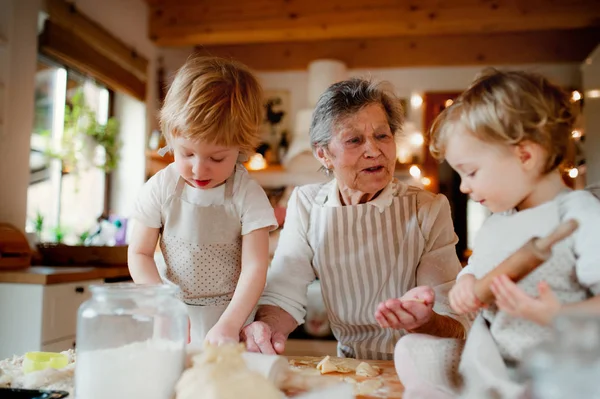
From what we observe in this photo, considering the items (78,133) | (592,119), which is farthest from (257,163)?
(592,119)

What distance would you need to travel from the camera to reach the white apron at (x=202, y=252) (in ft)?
3.26

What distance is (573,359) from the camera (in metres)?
0.39

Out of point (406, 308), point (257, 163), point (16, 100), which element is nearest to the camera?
point (406, 308)

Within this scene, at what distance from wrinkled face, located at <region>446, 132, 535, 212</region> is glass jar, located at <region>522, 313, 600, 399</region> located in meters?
0.16

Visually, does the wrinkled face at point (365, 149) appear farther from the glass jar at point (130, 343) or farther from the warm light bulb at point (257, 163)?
the warm light bulb at point (257, 163)

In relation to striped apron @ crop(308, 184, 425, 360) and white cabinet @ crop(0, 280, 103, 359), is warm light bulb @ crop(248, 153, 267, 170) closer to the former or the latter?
white cabinet @ crop(0, 280, 103, 359)

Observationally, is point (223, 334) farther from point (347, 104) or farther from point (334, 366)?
point (347, 104)

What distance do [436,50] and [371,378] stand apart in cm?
383

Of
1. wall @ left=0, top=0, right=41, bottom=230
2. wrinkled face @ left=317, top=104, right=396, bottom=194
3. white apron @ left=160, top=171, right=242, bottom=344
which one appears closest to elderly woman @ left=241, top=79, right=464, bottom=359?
wrinkled face @ left=317, top=104, right=396, bottom=194

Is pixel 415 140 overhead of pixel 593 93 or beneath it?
beneath

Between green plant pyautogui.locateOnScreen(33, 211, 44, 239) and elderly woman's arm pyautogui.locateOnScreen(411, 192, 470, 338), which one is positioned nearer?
elderly woman's arm pyautogui.locateOnScreen(411, 192, 470, 338)

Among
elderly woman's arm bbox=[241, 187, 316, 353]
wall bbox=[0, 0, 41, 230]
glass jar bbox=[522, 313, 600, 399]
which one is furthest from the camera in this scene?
wall bbox=[0, 0, 41, 230]

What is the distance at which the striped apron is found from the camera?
43.4 inches

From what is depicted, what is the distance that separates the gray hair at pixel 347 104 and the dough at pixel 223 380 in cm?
55
